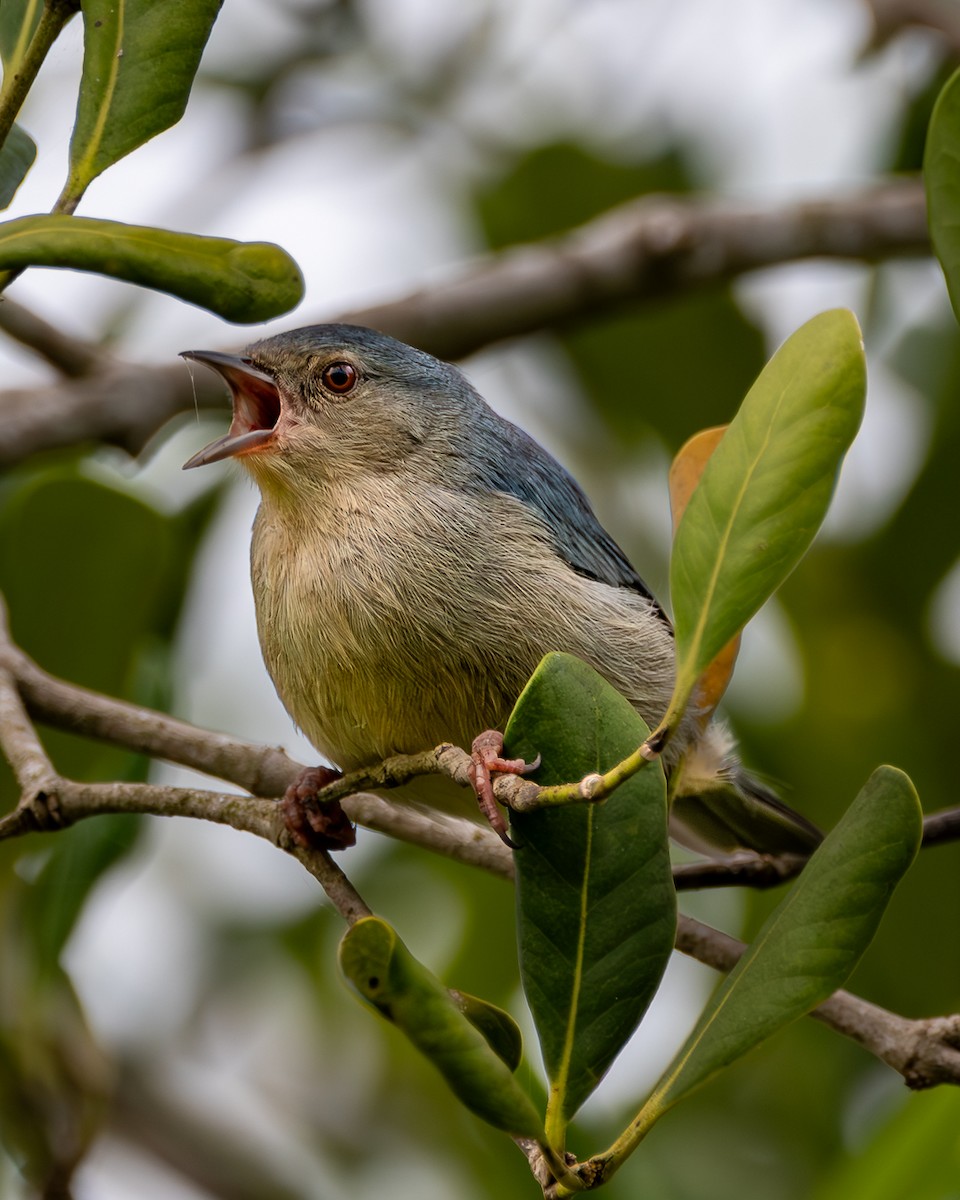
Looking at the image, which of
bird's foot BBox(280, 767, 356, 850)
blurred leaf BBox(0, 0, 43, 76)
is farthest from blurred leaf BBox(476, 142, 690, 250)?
blurred leaf BBox(0, 0, 43, 76)

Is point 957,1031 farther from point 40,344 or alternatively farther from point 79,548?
point 40,344

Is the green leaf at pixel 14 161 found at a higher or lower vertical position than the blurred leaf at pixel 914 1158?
higher

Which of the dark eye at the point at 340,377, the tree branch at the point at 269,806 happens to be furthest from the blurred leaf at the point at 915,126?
the tree branch at the point at 269,806

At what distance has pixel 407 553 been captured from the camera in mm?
3188

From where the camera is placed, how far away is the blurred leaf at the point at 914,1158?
284 cm

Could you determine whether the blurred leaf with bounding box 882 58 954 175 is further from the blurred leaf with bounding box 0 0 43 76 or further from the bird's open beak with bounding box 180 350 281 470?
the blurred leaf with bounding box 0 0 43 76

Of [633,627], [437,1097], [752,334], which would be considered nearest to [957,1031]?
[633,627]

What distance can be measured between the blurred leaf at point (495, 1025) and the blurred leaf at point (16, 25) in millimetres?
1524

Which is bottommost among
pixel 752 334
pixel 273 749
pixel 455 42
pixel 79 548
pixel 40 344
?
pixel 273 749

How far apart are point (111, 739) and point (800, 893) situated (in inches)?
63.5

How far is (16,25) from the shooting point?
87.7 inches

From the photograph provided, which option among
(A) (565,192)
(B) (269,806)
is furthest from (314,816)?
(A) (565,192)

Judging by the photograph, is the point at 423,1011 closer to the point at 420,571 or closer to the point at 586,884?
the point at 586,884

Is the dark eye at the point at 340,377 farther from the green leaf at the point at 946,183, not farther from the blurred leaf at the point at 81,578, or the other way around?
the green leaf at the point at 946,183
